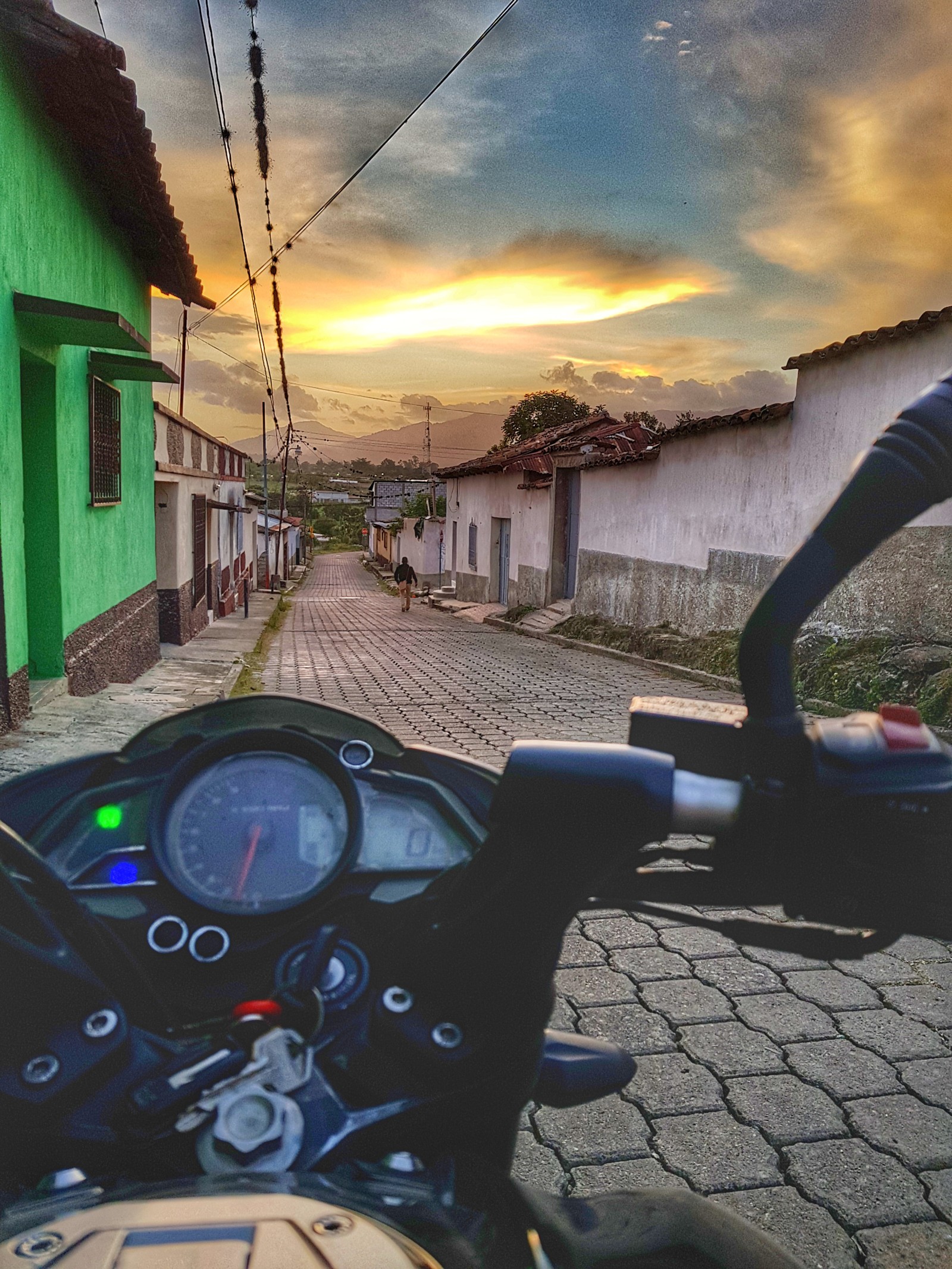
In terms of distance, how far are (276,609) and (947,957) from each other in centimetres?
2167

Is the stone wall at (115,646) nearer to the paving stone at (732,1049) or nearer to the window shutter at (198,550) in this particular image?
the window shutter at (198,550)

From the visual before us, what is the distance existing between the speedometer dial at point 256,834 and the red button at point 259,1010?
0.33ft

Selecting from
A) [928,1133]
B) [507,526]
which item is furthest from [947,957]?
[507,526]

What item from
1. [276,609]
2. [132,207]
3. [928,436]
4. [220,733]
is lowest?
[276,609]

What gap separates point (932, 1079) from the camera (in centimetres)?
287

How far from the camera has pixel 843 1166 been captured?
243 cm

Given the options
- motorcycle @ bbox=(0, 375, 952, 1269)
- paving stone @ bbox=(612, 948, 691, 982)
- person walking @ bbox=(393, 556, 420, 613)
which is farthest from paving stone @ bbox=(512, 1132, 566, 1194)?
person walking @ bbox=(393, 556, 420, 613)

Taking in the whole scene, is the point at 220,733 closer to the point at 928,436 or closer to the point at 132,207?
the point at 928,436

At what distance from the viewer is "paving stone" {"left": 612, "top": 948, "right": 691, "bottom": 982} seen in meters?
3.55

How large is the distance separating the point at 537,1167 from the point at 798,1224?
622 millimetres

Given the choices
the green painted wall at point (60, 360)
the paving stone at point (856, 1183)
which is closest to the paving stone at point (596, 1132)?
the paving stone at point (856, 1183)

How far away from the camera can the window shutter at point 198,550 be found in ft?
50.7

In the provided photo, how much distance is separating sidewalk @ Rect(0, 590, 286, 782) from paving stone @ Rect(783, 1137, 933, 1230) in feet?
6.20

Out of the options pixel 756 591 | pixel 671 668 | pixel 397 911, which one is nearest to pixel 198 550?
pixel 671 668
